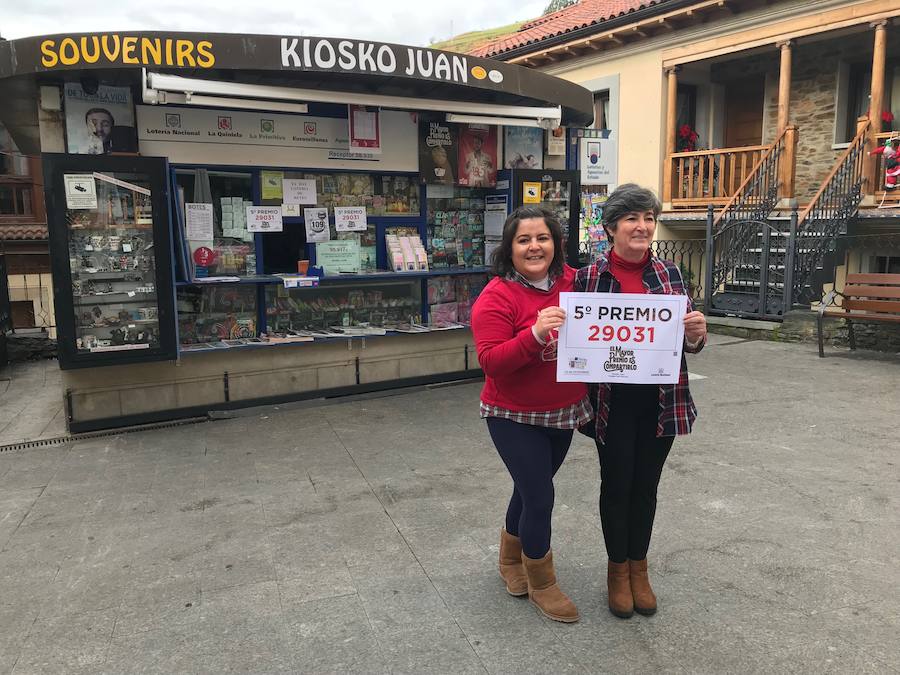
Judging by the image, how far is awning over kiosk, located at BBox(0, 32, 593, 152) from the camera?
16.4 ft

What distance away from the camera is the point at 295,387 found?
22.4ft

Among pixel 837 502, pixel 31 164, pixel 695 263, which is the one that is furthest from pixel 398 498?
pixel 31 164

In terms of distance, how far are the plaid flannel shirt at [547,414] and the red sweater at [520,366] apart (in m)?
0.02

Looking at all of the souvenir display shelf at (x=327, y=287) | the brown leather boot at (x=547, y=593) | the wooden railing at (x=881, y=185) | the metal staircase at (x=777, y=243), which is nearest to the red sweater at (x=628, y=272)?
the brown leather boot at (x=547, y=593)

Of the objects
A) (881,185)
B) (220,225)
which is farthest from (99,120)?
(881,185)

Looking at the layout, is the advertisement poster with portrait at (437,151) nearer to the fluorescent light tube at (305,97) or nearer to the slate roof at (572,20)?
the fluorescent light tube at (305,97)

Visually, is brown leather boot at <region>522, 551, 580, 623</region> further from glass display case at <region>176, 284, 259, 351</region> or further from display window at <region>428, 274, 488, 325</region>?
display window at <region>428, 274, 488, 325</region>

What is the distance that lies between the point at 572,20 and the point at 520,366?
15.8 metres

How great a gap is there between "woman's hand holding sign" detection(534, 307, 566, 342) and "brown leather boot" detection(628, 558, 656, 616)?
1.22 metres

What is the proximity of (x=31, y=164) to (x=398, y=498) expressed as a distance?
12533 millimetres

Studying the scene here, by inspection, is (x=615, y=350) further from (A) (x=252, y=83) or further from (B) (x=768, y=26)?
(B) (x=768, y=26)

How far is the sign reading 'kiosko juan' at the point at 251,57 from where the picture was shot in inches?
196

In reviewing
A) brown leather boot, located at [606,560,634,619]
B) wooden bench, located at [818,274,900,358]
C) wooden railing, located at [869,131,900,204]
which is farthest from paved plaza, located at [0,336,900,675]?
wooden railing, located at [869,131,900,204]

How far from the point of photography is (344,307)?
731 centimetres
